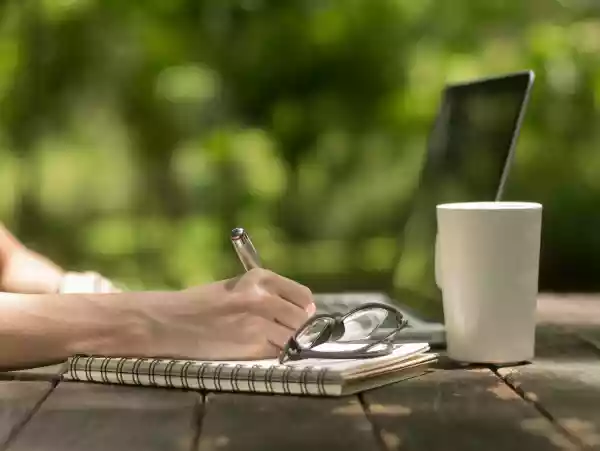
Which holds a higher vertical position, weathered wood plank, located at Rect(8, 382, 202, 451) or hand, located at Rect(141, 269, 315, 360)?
hand, located at Rect(141, 269, 315, 360)

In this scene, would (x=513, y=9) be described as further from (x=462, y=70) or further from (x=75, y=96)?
(x=75, y=96)

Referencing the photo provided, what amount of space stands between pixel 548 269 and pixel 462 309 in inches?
40.0

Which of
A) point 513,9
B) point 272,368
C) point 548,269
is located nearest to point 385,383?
point 272,368

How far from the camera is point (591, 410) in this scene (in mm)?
817

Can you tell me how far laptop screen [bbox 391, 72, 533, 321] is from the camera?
4.05 feet

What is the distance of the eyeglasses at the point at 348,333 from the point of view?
3.19 feet

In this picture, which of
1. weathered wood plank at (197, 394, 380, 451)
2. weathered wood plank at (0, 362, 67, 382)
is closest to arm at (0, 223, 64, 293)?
weathered wood plank at (0, 362, 67, 382)

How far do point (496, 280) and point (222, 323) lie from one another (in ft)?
1.00

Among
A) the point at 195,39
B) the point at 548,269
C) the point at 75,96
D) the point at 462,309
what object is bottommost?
the point at 548,269

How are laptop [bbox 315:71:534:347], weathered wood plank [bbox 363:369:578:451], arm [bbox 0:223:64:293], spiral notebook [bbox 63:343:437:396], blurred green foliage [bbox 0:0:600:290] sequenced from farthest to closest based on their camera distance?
blurred green foliage [bbox 0:0:600:290] → arm [bbox 0:223:64:293] → laptop [bbox 315:71:534:347] → spiral notebook [bbox 63:343:437:396] → weathered wood plank [bbox 363:369:578:451]

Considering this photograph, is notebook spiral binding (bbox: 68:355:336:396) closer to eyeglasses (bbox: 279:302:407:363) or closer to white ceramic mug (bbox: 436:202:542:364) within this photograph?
eyeglasses (bbox: 279:302:407:363)

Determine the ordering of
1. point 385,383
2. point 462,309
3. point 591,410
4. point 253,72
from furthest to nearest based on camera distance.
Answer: point 253,72 → point 462,309 → point 385,383 → point 591,410

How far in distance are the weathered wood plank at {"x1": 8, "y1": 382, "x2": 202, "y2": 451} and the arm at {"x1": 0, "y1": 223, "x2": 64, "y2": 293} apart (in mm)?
557

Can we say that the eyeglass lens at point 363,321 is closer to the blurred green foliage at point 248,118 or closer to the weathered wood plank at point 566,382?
the weathered wood plank at point 566,382
